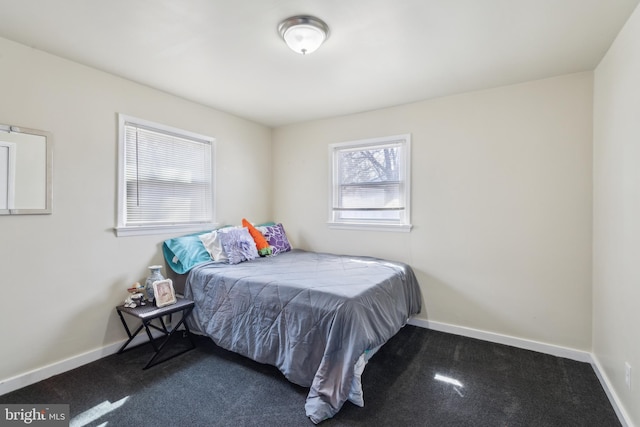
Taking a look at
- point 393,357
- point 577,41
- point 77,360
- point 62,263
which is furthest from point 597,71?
point 77,360

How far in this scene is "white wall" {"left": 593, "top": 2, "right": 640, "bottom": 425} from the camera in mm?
1672

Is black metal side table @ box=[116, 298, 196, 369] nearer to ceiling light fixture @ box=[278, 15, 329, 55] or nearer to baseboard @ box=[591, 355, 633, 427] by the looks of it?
ceiling light fixture @ box=[278, 15, 329, 55]

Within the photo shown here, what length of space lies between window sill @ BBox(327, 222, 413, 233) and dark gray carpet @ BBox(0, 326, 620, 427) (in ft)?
4.01

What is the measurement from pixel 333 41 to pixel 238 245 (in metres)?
2.10

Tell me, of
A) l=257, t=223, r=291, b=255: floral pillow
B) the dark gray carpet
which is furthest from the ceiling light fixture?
the dark gray carpet

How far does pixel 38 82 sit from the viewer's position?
2199 mm

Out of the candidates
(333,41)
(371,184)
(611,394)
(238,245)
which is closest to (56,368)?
(238,245)

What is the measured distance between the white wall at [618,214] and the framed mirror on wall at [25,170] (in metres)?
3.78

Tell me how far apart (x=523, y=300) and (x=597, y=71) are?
1.96 metres

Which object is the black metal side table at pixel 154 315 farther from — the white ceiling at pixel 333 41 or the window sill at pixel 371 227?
the white ceiling at pixel 333 41

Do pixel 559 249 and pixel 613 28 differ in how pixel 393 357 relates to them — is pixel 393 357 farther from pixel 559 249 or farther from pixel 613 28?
pixel 613 28

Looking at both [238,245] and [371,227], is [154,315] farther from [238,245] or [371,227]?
[371,227]

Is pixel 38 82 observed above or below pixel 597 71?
below

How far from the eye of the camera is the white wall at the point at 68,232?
209 centimetres
